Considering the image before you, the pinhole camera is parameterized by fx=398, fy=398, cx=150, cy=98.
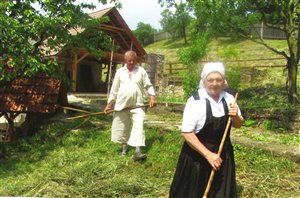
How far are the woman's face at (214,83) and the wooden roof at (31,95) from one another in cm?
756

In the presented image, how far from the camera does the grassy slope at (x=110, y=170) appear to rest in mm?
5270

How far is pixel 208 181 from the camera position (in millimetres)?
3533

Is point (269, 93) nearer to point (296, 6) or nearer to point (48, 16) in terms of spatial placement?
point (296, 6)

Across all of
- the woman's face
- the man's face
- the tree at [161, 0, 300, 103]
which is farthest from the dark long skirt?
the tree at [161, 0, 300, 103]

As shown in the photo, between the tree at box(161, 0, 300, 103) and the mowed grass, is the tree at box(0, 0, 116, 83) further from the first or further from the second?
the tree at box(161, 0, 300, 103)

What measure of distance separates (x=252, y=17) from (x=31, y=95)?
6.21 m

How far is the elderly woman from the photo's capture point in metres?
3.38

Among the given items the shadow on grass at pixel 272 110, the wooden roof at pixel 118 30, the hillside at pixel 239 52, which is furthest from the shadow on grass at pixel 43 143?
the wooden roof at pixel 118 30

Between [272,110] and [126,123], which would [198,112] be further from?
[272,110]

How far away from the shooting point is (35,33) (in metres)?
8.23

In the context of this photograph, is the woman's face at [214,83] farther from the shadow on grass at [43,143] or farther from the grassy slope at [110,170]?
the shadow on grass at [43,143]

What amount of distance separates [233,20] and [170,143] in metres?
4.56

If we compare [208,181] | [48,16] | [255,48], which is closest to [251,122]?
[48,16]

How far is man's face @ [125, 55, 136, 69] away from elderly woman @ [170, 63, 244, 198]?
3106mm
